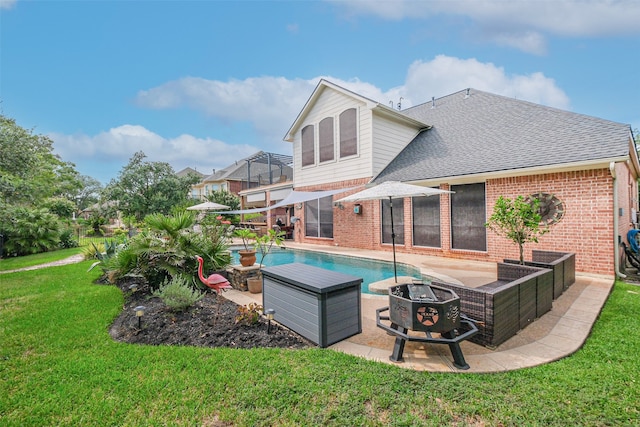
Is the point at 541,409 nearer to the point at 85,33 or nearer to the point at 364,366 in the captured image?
the point at 364,366

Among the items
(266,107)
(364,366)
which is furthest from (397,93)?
(364,366)

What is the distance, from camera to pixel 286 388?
2.88 meters

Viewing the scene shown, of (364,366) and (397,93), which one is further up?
(397,93)

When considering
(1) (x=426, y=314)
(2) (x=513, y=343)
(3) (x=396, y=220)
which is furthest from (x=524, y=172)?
(1) (x=426, y=314)

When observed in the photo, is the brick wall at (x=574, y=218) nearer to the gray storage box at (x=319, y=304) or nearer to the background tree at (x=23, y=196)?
the gray storage box at (x=319, y=304)

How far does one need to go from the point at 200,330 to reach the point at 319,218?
1181 cm

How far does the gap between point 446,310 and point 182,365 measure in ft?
10.3

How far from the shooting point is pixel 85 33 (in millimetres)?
10719

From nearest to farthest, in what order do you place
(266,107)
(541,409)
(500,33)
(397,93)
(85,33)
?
(541,409), (500,33), (85,33), (397,93), (266,107)

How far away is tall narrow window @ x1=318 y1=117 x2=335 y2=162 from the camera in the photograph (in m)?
14.6

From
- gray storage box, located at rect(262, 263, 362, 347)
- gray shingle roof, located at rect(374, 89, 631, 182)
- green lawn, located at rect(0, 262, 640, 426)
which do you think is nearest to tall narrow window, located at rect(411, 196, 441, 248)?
gray shingle roof, located at rect(374, 89, 631, 182)

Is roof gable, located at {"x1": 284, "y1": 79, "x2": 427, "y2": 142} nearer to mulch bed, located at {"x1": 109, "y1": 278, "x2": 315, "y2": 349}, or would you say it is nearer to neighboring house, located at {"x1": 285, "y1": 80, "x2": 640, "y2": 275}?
neighboring house, located at {"x1": 285, "y1": 80, "x2": 640, "y2": 275}

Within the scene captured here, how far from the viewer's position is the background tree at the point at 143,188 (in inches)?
920

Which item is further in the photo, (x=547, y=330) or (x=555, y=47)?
(x=555, y=47)
